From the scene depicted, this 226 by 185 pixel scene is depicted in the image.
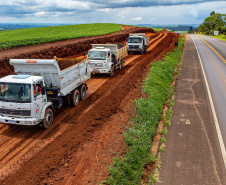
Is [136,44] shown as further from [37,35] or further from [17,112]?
[37,35]

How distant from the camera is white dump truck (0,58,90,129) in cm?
884

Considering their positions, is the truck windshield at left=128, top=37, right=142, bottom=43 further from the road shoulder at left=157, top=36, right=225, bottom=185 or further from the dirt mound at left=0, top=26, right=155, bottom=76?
the road shoulder at left=157, top=36, right=225, bottom=185

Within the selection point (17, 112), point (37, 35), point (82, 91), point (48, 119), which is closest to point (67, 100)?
point (82, 91)

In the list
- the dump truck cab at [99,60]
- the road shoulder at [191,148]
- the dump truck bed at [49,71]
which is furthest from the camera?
the dump truck cab at [99,60]

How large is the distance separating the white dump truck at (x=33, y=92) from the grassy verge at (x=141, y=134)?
395cm

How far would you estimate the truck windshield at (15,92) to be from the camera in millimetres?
8805

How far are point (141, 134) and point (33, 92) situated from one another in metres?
5.01

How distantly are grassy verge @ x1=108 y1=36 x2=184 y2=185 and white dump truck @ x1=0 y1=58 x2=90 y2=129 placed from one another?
395 centimetres

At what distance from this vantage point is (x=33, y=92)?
8.89m

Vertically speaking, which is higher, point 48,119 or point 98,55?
point 98,55

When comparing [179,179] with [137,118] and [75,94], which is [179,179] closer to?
[137,118]

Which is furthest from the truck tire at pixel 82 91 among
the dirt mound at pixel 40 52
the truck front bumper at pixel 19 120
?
the dirt mound at pixel 40 52

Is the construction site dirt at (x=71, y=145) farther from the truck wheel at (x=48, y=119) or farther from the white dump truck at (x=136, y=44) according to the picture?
the white dump truck at (x=136, y=44)

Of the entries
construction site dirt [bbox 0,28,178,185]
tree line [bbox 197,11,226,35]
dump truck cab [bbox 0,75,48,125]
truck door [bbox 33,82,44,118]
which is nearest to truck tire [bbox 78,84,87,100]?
construction site dirt [bbox 0,28,178,185]
